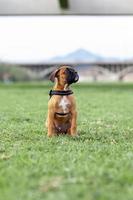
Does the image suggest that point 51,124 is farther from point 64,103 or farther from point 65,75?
point 65,75

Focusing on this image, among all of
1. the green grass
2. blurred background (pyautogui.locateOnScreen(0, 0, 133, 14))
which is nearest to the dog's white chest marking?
the green grass

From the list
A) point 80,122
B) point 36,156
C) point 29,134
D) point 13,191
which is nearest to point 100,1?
point 80,122

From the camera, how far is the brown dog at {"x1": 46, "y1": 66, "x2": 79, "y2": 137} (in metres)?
4.71

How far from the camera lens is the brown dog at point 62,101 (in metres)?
4.71

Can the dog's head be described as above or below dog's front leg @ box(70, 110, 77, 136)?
above

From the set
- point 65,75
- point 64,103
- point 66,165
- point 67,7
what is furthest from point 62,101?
point 67,7

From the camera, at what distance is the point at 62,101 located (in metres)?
4.71

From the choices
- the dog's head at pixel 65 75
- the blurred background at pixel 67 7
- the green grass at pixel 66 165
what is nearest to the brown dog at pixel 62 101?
the dog's head at pixel 65 75

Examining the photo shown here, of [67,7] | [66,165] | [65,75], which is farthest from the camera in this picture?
[67,7]

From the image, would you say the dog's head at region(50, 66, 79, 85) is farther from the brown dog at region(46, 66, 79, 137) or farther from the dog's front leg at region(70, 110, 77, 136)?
the dog's front leg at region(70, 110, 77, 136)

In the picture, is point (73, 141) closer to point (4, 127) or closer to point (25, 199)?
point (4, 127)

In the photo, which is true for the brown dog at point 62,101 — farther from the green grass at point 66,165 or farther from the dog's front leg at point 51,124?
the green grass at point 66,165

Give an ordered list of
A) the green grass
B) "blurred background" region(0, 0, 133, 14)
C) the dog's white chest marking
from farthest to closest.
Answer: "blurred background" region(0, 0, 133, 14) → the dog's white chest marking → the green grass

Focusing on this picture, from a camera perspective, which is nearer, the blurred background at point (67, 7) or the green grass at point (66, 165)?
the green grass at point (66, 165)
